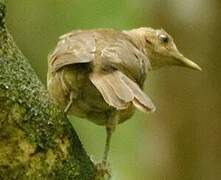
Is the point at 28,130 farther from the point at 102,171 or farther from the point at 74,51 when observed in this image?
the point at 74,51

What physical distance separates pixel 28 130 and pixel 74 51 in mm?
1090

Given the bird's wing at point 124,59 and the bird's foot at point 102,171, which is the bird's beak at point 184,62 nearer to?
the bird's wing at point 124,59

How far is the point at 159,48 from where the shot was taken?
5.26m

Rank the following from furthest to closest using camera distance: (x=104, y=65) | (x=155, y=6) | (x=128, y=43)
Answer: (x=155, y=6) < (x=128, y=43) < (x=104, y=65)

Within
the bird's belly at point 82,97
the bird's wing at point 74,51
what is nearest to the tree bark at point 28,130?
the bird's wing at point 74,51

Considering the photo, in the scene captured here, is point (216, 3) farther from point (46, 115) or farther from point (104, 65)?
point (46, 115)

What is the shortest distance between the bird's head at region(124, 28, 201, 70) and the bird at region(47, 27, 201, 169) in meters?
0.47

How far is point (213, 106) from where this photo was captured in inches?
202

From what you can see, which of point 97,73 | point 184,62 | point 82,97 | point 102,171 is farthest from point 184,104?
point 102,171

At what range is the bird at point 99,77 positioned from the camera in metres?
3.53

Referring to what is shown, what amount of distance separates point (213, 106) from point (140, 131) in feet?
2.48

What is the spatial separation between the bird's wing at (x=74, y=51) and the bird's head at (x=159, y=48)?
106 centimetres

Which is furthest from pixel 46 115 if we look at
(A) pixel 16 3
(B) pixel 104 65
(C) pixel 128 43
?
(A) pixel 16 3

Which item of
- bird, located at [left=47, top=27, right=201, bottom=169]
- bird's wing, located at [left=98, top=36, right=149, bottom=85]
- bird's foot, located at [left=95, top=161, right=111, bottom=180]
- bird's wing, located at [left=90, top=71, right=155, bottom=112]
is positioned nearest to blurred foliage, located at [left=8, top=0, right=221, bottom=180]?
bird, located at [left=47, top=27, right=201, bottom=169]
